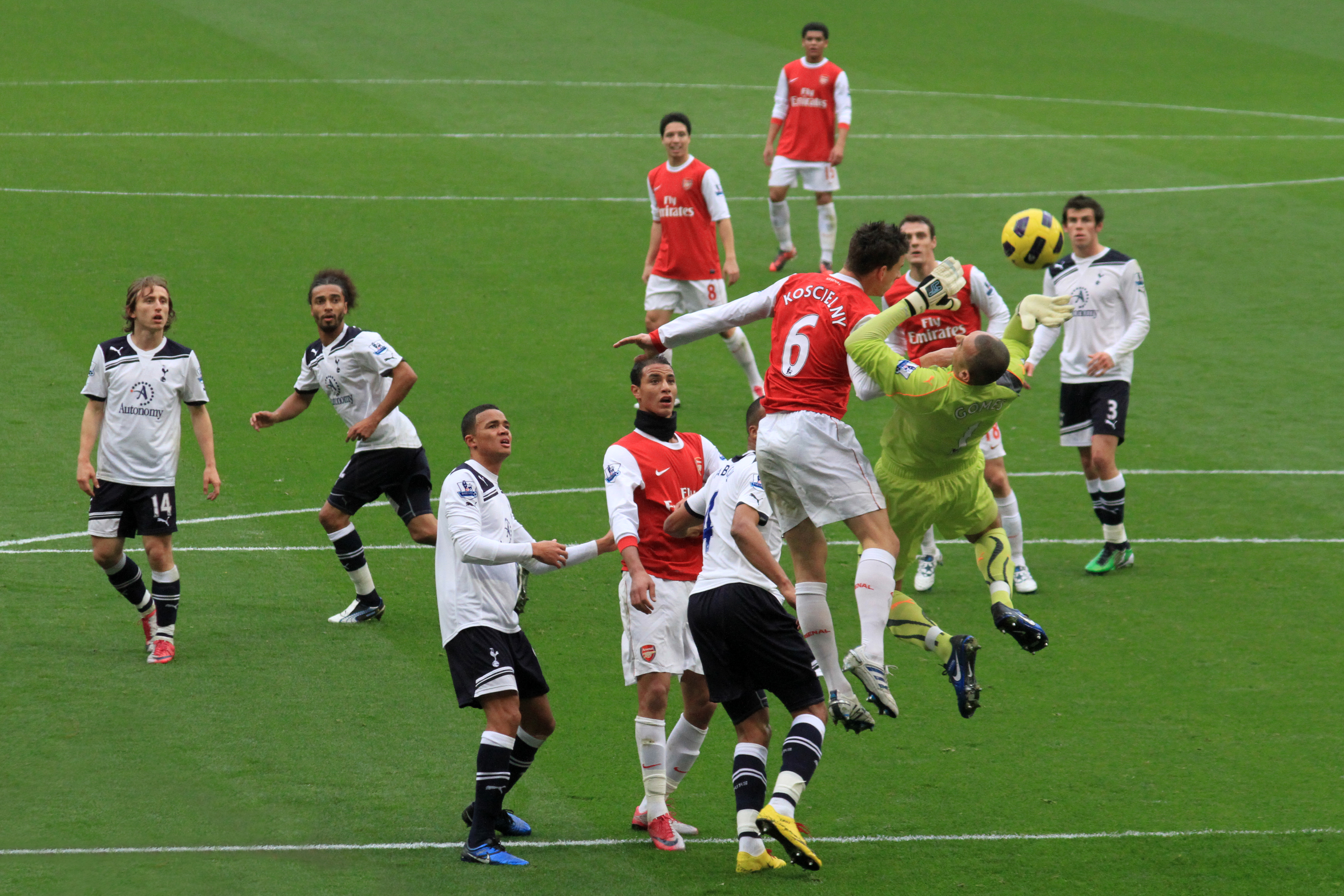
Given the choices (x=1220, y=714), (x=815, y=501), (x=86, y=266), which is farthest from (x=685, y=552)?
(x=86, y=266)

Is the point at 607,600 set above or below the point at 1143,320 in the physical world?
below

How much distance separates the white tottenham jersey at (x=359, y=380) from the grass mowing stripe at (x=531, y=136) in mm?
15310

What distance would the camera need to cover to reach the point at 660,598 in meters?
8.24

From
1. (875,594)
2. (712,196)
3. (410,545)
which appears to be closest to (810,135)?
(712,196)

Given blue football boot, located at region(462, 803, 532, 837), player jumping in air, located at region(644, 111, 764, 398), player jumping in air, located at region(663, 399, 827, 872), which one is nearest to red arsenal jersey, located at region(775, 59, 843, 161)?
player jumping in air, located at region(644, 111, 764, 398)

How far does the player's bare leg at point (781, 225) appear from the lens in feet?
65.0

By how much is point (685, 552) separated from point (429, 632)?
3.30 meters

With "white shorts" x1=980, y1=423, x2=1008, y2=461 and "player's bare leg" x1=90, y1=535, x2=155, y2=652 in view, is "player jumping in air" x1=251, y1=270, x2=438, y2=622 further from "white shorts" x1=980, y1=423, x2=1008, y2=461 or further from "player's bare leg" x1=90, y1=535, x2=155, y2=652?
"white shorts" x1=980, y1=423, x2=1008, y2=461

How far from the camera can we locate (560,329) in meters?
18.6

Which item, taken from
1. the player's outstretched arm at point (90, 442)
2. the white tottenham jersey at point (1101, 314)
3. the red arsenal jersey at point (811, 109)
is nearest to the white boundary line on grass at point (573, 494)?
the white tottenham jersey at point (1101, 314)

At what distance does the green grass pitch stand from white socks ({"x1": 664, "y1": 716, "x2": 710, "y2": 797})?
372 millimetres

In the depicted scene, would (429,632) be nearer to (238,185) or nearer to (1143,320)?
(1143,320)

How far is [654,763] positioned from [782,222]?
12859 millimetres

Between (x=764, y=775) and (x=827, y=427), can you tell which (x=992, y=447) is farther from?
(x=764, y=775)
